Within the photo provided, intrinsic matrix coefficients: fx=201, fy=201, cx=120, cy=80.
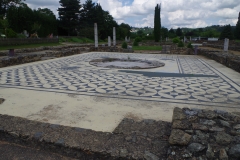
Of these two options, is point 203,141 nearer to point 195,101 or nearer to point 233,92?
point 195,101

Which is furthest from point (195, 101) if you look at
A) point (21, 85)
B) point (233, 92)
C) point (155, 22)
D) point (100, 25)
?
point (100, 25)

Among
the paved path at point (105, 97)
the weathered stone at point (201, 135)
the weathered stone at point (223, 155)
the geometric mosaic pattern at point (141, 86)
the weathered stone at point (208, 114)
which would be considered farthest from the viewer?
the geometric mosaic pattern at point (141, 86)

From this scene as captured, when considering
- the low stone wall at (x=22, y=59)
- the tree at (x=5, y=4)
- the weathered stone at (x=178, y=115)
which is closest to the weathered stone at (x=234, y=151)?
the weathered stone at (x=178, y=115)

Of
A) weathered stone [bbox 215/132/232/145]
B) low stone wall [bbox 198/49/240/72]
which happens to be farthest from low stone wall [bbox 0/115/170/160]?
low stone wall [bbox 198/49/240/72]

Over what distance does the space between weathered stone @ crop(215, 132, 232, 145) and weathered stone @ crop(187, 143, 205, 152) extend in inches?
6.8

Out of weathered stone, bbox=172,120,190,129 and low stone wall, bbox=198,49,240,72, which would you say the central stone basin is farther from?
weathered stone, bbox=172,120,190,129

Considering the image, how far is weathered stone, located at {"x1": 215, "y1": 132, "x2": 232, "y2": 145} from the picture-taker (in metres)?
1.71

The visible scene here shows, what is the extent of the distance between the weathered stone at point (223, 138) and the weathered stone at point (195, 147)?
172mm

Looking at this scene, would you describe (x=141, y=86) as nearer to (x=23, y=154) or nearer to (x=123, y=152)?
(x=123, y=152)

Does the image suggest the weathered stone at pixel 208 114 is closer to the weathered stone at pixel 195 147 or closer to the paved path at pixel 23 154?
the weathered stone at pixel 195 147

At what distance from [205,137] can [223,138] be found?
0.47ft

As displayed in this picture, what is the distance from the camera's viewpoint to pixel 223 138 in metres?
1.74

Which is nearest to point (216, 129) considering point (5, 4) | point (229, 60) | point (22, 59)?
point (229, 60)

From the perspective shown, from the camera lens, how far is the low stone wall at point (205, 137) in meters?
1.62
